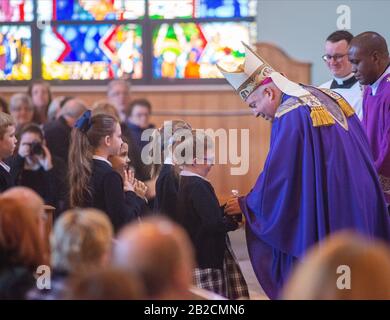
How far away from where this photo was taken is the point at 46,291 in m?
4.25

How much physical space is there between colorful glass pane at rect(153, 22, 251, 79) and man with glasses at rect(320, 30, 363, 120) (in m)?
3.13

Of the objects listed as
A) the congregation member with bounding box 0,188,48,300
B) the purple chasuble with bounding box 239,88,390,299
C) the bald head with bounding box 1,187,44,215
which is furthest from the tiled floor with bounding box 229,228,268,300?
the congregation member with bounding box 0,188,48,300

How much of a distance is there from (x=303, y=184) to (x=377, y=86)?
3.57 feet

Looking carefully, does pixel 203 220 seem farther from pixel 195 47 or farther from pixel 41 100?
pixel 195 47

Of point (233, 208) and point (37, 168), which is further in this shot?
point (37, 168)

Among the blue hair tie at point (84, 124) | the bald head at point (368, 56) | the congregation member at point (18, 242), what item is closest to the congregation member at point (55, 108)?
the blue hair tie at point (84, 124)

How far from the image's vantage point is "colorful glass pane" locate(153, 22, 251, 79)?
9.95 metres

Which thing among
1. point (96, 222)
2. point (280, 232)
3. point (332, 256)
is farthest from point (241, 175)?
point (332, 256)

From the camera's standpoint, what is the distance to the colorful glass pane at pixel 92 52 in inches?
398

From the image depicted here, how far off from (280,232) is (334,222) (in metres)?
0.28

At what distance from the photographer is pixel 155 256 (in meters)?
2.44

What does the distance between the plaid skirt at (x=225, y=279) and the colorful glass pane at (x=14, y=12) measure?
235 inches

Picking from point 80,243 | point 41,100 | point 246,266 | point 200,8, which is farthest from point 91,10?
point 80,243

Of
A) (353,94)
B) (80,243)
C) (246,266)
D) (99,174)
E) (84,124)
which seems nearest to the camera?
(80,243)
